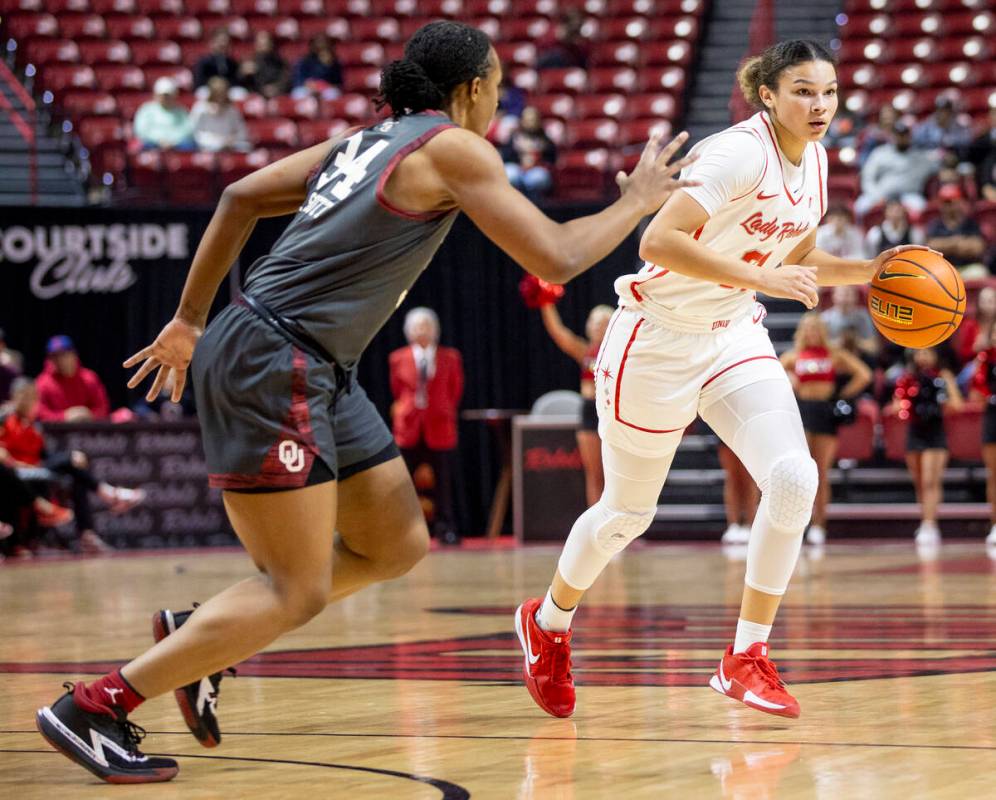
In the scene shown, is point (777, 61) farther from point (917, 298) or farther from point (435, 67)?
point (435, 67)

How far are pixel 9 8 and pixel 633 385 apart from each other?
51.0 ft

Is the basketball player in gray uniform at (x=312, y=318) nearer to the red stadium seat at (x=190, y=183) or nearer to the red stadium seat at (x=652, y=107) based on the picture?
the red stadium seat at (x=190, y=183)

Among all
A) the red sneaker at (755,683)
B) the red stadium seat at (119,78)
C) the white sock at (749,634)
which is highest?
the red stadium seat at (119,78)

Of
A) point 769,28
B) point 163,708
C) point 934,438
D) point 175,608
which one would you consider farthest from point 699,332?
point 769,28

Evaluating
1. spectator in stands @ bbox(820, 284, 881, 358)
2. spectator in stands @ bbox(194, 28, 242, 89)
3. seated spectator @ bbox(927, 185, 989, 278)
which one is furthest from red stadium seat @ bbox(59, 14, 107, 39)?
seated spectator @ bbox(927, 185, 989, 278)

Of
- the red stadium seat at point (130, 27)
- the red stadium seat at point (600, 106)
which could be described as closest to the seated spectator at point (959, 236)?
the red stadium seat at point (600, 106)

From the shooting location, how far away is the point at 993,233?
46.9ft

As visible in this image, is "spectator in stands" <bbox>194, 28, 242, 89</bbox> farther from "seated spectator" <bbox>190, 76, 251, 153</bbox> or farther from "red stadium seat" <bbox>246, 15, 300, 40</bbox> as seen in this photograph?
"red stadium seat" <bbox>246, 15, 300, 40</bbox>

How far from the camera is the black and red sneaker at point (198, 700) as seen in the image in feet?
11.9

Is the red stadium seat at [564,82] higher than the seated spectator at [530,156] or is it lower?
higher

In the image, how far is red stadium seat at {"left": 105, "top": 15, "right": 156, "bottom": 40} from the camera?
60.1ft

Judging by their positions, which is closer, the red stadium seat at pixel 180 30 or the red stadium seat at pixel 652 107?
the red stadium seat at pixel 652 107

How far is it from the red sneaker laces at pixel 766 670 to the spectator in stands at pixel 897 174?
1083 centimetres

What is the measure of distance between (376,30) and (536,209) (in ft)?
50.4
